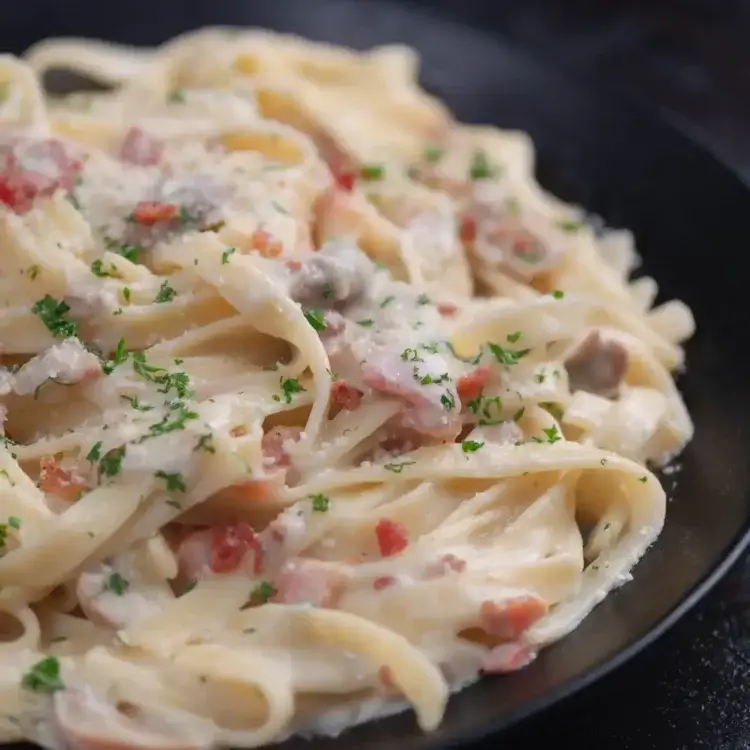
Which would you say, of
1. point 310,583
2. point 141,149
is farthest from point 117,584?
point 141,149

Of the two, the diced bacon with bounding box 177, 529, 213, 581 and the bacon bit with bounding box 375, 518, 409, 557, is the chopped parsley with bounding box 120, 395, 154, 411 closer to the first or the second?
the diced bacon with bounding box 177, 529, 213, 581

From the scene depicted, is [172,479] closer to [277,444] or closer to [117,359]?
[277,444]

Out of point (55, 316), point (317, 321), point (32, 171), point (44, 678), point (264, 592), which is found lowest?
point (44, 678)

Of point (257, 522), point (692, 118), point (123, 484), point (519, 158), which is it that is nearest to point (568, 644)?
point (257, 522)

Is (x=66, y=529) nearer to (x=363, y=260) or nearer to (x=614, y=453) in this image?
(x=363, y=260)

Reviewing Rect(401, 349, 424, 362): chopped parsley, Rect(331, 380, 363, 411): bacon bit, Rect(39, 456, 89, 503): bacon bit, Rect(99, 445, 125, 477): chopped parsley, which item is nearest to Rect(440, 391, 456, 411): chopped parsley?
Rect(401, 349, 424, 362): chopped parsley

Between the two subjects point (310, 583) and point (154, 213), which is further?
point (154, 213)
